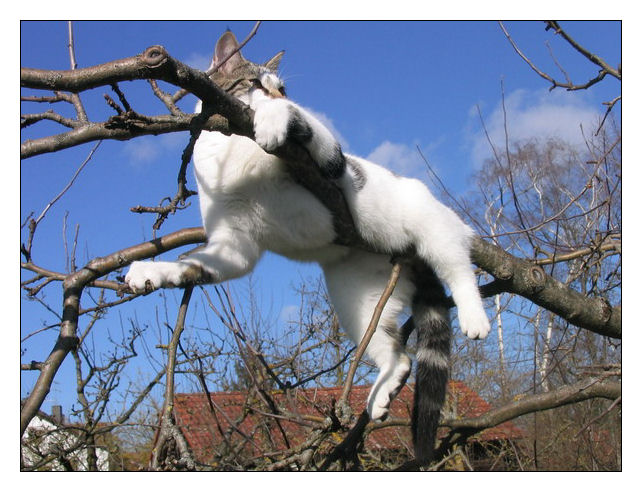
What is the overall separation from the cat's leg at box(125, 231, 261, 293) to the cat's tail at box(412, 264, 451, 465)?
1079 mm

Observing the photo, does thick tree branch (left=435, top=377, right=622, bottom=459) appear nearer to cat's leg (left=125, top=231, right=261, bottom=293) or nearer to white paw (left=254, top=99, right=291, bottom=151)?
cat's leg (left=125, top=231, right=261, bottom=293)

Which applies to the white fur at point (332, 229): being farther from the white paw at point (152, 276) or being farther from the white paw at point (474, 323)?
the white paw at point (152, 276)

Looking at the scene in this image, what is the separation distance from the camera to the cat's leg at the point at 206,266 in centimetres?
244

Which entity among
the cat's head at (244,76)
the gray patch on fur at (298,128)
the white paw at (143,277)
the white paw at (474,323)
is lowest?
the white paw at (474,323)

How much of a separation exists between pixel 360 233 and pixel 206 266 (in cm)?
87

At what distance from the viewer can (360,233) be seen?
3117 mm

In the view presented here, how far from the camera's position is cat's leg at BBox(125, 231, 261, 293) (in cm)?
244

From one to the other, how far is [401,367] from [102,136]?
6.66 feet

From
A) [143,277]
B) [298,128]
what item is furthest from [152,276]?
[298,128]

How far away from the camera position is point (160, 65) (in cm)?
189

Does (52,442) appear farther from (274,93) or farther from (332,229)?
(274,93)

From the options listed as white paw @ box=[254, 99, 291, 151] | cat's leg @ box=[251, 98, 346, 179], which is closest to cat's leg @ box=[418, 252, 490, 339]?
cat's leg @ box=[251, 98, 346, 179]

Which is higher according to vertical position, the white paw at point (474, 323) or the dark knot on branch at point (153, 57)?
the dark knot on branch at point (153, 57)

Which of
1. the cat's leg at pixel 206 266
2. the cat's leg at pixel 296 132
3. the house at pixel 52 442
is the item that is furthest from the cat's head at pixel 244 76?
the house at pixel 52 442
